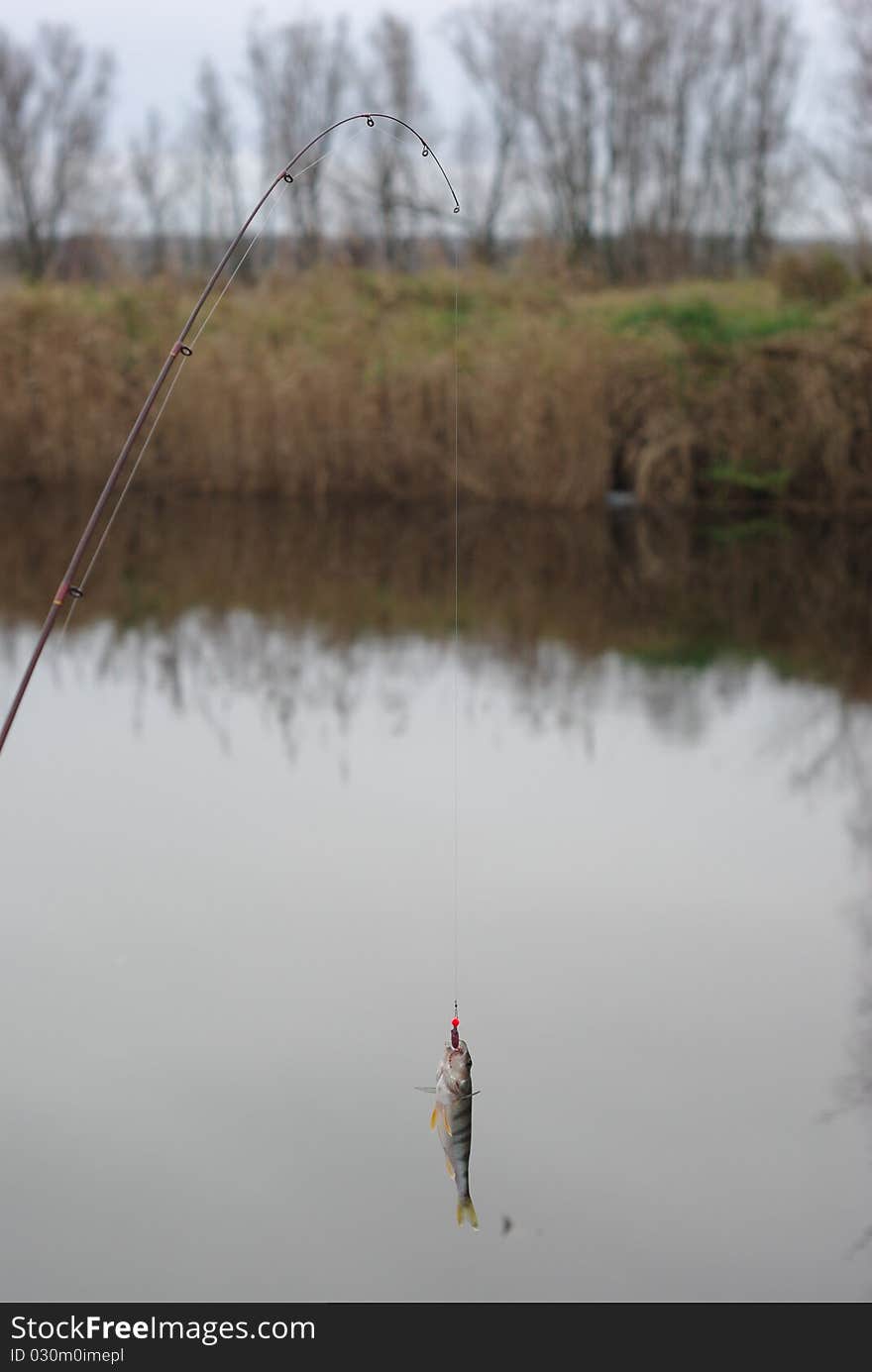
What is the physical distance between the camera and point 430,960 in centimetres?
468

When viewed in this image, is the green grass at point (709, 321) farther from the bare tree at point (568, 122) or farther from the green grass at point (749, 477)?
the bare tree at point (568, 122)

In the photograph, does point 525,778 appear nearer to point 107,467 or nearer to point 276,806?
point 276,806

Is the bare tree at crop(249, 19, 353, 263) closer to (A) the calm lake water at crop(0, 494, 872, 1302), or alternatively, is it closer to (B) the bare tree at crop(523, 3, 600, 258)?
(B) the bare tree at crop(523, 3, 600, 258)

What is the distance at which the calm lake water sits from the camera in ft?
10.9

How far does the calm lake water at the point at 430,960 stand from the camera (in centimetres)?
333

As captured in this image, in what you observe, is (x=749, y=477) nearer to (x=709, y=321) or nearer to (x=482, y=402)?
(x=709, y=321)

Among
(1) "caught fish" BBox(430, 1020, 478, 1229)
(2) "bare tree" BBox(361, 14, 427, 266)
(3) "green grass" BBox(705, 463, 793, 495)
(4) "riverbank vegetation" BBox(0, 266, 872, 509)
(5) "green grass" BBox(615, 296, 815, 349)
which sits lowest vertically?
(1) "caught fish" BBox(430, 1020, 478, 1229)

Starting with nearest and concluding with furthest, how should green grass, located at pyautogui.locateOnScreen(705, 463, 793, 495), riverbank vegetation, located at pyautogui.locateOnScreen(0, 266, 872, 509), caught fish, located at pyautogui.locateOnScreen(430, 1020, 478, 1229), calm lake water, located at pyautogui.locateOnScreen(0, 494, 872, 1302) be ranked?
caught fish, located at pyautogui.locateOnScreen(430, 1020, 478, 1229) → calm lake water, located at pyautogui.locateOnScreen(0, 494, 872, 1302) → riverbank vegetation, located at pyautogui.locateOnScreen(0, 266, 872, 509) → green grass, located at pyautogui.locateOnScreen(705, 463, 793, 495)

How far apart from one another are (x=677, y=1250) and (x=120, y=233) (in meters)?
26.7

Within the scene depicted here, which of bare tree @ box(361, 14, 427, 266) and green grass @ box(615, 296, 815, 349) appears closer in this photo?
green grass @ box(615, 296, 815, 349)

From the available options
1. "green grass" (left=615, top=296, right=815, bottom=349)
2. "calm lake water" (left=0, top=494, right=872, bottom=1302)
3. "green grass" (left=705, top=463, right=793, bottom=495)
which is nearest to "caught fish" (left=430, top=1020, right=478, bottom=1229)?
"calm lake water" (left=0, top=494, right=872, bottom=1302)

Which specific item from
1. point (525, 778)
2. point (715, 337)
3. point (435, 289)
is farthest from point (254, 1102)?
point (435, 289)

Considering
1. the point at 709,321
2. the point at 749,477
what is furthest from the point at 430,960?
the point at 709,321

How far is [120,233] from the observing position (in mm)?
28125
